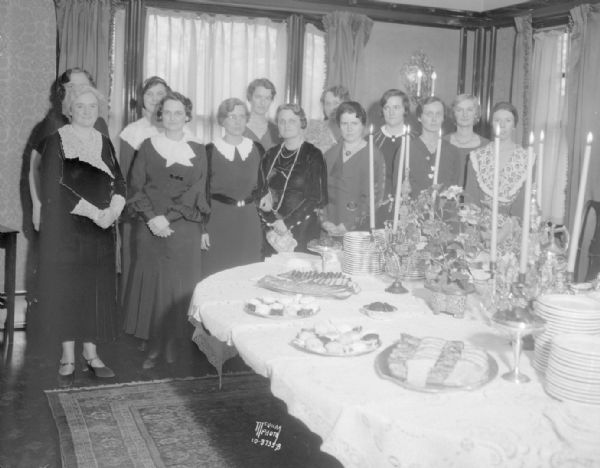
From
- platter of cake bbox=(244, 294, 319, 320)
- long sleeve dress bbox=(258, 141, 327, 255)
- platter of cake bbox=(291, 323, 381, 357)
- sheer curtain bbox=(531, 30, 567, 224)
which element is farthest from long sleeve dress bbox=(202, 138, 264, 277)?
sheer curtain bbox=(531, 30, 567, 224)

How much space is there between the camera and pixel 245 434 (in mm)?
3180

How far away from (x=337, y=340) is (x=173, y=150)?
2470 millimetres

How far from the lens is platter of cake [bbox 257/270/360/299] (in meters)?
2.58

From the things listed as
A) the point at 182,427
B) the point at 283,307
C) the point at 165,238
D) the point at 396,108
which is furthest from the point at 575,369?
the point at 396,108

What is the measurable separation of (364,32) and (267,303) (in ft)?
15.8

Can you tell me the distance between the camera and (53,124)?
15.6 ft

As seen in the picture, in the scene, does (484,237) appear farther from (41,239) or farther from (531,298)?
(41,239)

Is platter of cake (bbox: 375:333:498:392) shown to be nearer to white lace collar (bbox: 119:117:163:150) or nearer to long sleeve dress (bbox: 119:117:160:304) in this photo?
long sleeve dress (bbox: 119:117:160:304)

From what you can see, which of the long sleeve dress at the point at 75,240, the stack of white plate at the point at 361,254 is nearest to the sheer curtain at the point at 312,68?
the long sleeve dress at the point at 75,240

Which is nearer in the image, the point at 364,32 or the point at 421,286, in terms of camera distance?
the point at 421,286

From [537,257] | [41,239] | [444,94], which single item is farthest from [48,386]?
[444,94]

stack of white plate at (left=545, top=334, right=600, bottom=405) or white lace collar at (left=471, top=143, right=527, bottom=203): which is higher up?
white lace collar at (left=471, top=143, right=527, bottom=203)

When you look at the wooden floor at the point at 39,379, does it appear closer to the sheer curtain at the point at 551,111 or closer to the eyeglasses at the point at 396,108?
the eyeglasses at the point at 396,108

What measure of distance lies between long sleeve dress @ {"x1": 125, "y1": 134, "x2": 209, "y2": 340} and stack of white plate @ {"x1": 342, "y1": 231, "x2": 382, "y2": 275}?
4.64ft
